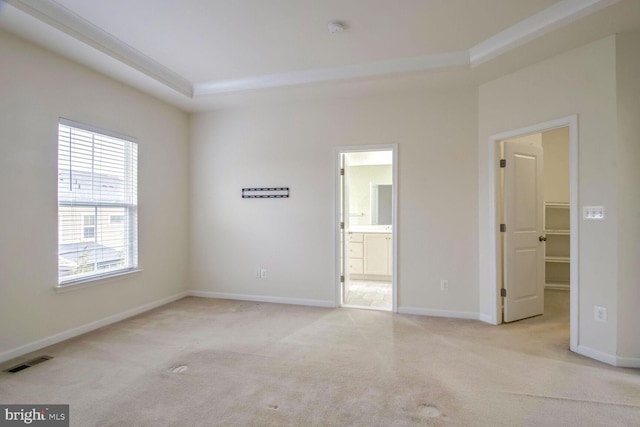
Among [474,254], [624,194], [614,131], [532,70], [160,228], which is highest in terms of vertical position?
[532,70]

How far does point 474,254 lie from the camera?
3.79 meters

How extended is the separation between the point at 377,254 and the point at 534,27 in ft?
13.1

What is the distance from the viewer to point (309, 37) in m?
3.00

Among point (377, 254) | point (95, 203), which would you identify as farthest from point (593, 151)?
point (95, 203)

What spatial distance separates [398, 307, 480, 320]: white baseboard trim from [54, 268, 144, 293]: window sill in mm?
3311

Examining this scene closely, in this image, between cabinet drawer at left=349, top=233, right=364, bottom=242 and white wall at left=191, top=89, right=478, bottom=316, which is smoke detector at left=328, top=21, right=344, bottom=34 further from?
cabinet drawer at left=349, top=233, right=364, bottom=242

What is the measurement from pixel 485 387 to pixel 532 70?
296cm

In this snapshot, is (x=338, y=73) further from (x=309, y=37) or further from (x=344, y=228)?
(x=344, y=228)

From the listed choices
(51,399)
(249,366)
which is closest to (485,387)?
(249,366)

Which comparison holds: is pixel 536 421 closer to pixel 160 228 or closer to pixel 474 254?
pixel 474 254

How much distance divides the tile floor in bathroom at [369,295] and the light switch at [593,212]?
2315 mm

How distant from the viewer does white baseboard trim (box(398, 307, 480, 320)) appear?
3781 mm

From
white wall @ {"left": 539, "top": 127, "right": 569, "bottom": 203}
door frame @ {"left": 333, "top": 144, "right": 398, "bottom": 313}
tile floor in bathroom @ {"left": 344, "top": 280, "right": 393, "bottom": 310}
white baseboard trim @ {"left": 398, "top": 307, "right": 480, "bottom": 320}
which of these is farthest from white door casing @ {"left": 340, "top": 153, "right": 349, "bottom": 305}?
white wall @ {"left": 539, "top": 127, "right": 569, "bottom": 203}

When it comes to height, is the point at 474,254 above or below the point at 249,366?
above
